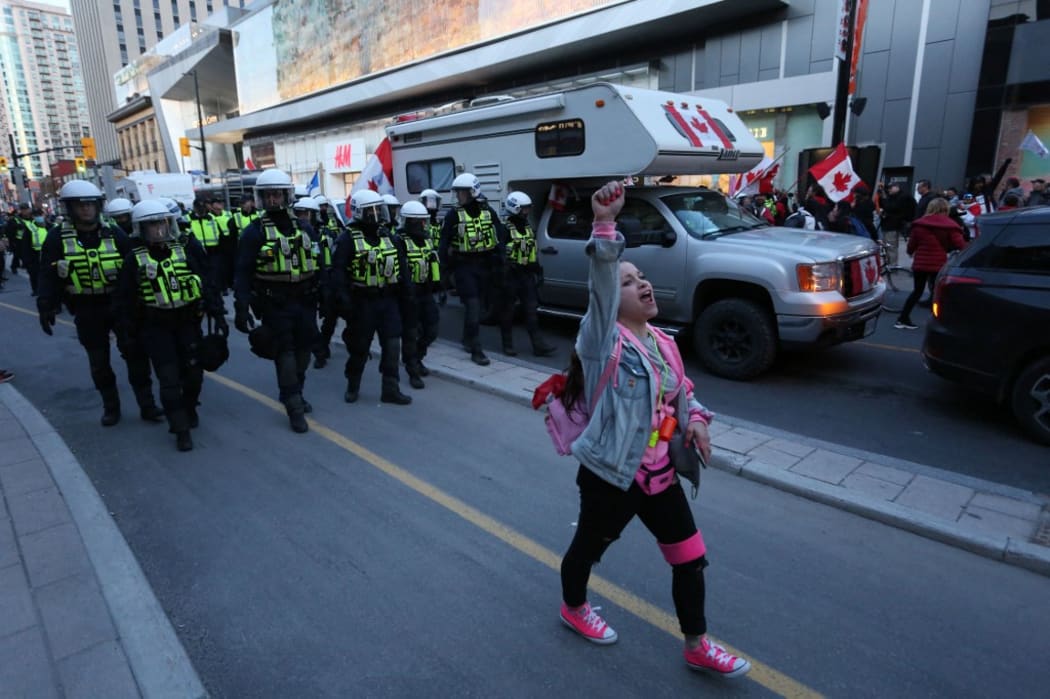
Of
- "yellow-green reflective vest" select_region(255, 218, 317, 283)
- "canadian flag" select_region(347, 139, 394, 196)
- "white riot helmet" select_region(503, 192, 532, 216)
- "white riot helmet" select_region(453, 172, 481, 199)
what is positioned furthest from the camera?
"canadian flag" select_region(347, 139, 394, 196)

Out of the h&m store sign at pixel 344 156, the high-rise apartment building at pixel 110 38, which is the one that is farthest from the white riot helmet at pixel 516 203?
the high-rise apartment building at pixel 110 38

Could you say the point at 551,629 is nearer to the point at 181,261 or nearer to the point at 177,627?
the point at 177,627

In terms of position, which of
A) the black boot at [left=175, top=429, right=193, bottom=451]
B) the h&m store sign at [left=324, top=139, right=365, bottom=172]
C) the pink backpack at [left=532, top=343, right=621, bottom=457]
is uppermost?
the h&m store sign at [left=324, top=139, right=365, bottom=172]

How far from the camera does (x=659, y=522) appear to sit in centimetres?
252

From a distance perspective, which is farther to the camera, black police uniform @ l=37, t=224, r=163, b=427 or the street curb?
black police uniform @ l=37, t=224, r=163, b=427

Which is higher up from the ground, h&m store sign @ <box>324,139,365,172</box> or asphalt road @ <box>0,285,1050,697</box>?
h&m store sign @ <box>324,139,365,172</box>

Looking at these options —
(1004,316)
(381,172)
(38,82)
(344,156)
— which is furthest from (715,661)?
(38,82)

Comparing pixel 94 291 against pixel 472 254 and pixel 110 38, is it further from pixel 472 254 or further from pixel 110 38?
pixel 110 38

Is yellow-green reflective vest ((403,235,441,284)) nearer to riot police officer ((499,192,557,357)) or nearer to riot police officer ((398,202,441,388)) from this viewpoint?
riot police officer ((398,202,441,388))

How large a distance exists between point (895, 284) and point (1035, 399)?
789 centimetres

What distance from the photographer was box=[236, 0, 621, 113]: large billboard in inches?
1007

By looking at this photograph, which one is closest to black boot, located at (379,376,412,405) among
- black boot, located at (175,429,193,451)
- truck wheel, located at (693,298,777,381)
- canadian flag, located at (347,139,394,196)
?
black boot, located at (175,429,193,451)

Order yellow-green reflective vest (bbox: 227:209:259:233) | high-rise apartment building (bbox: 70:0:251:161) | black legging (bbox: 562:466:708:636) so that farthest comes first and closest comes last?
high-rise apartment building (bbox: 70:0:251:161) < yellow-green reflective vest (bbox: 227:209:259:233) < black legging (bbox: 562:466:708:636)

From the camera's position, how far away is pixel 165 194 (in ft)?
82.1
